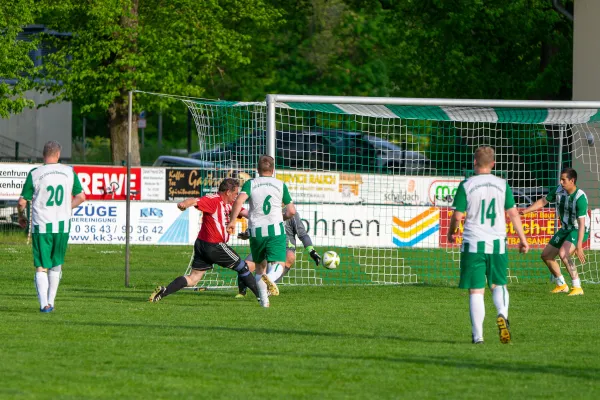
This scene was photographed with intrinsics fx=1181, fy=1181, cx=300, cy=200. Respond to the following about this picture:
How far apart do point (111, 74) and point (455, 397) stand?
28.4 metres

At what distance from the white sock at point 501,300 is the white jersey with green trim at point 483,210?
358 mm

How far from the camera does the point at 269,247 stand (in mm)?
14273

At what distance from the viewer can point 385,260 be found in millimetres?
23422

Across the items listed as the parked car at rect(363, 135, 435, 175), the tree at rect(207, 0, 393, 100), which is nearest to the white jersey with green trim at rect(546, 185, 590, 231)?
the parked car at rect(363, 135, 435, 175)

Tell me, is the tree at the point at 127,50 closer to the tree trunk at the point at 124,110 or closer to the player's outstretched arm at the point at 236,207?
the tree trunk at the point at 124,110

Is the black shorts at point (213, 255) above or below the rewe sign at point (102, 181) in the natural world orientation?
below

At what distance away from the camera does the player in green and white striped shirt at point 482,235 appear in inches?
424

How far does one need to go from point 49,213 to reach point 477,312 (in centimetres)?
520

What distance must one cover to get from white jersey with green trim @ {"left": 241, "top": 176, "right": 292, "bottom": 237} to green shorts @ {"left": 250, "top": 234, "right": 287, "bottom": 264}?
62 millimetres

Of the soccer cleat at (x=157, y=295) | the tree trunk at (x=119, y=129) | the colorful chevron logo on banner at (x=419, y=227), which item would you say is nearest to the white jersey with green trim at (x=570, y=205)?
the soccer cleat at (x=157, y=295)

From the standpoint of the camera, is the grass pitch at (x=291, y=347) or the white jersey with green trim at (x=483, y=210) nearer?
the grass pitch at (x=291, y=347)

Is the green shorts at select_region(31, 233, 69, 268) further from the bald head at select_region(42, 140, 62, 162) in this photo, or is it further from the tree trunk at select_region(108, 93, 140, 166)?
the tree trunk at select_region(108, 93, 140, 166)

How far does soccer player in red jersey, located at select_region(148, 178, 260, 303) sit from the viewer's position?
14.8 meters

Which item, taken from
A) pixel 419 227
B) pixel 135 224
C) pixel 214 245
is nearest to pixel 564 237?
pixel 214 245
